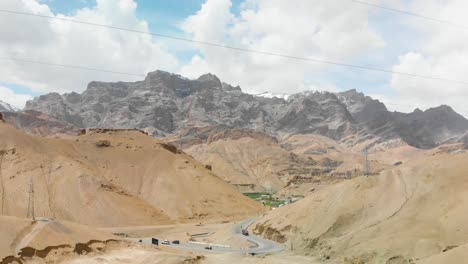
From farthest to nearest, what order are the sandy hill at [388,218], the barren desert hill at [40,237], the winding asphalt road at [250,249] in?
the winding asphalt road at [250,249], the sandy hill at [388,218], the barren desert hill at [40,237]

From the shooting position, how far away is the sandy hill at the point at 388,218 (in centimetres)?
6191

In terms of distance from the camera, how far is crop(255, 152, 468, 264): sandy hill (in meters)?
61.9

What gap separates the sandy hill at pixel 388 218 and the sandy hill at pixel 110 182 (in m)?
44.5

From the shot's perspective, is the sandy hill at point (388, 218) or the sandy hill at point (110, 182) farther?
the sandy hill at point (110, 182)

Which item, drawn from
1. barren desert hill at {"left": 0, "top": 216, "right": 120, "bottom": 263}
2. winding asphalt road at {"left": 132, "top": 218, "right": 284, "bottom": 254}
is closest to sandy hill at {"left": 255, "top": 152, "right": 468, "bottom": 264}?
winding asphalt road at {"left": 132, "top": 218, "right": 284, "bottom": 254}

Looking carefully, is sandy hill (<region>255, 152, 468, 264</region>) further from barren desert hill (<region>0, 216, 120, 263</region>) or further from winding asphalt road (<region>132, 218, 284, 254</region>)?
barren desert hill (<region>0, 216, 120, 263</region>)

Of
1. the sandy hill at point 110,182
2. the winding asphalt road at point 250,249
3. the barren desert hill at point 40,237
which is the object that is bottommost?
the winding asphalt road at point 250,249

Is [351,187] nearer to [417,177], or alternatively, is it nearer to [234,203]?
[417,177]

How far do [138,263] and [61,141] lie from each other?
96411mm

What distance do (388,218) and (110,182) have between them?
256ft

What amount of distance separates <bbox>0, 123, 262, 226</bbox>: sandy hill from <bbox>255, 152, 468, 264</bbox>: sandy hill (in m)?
44.5

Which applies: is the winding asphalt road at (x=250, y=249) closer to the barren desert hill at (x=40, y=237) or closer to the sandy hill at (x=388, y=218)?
the sandy hill at (x=388, y=218)

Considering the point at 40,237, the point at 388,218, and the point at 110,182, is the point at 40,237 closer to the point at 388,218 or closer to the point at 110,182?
the point at 388,218

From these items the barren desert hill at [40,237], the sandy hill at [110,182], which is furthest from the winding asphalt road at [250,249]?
the sandy hill at [110,182]
